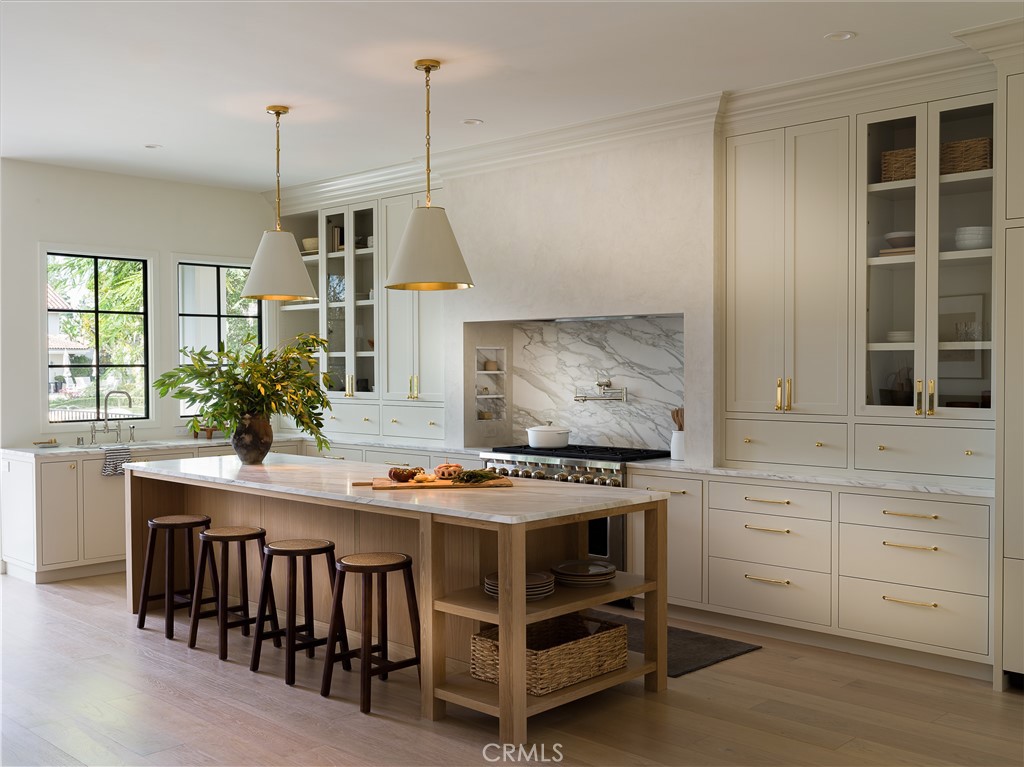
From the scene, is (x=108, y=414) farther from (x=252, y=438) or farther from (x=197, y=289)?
(x=252, y=438)

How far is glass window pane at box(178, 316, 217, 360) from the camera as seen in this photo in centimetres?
747

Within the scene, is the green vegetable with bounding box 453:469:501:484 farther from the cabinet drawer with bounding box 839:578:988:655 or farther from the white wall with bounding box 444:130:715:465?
the cabinet drawer with bounding box 839:578:988:655

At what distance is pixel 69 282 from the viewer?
684 centimetres

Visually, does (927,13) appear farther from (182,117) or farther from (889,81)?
(182,117)

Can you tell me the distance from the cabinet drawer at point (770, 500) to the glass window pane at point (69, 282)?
15.5ft

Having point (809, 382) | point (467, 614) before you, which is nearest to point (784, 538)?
point (809, 382)

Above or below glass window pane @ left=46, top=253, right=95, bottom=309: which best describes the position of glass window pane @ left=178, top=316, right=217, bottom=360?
below

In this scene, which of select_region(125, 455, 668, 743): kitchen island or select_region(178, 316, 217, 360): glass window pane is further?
select_region(178, 316, 217, 360): glass window pane

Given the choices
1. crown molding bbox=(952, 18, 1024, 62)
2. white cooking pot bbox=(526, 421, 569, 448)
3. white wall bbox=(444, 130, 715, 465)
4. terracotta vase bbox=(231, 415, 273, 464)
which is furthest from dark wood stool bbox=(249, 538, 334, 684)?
crown molding bbox=(952, 18, 1024, 62)

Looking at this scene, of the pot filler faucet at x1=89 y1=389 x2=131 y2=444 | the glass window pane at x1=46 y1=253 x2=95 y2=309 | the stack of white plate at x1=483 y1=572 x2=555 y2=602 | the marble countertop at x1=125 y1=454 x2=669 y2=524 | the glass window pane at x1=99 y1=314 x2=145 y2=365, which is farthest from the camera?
the glass window pane at x1=99 y1=314 x2=145 y2=365

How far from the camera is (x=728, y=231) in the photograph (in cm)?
525

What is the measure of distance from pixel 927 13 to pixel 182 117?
3970 millimetres

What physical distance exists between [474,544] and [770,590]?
1.80 metres

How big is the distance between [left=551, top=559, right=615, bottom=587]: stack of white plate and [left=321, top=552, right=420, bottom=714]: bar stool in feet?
2.07
